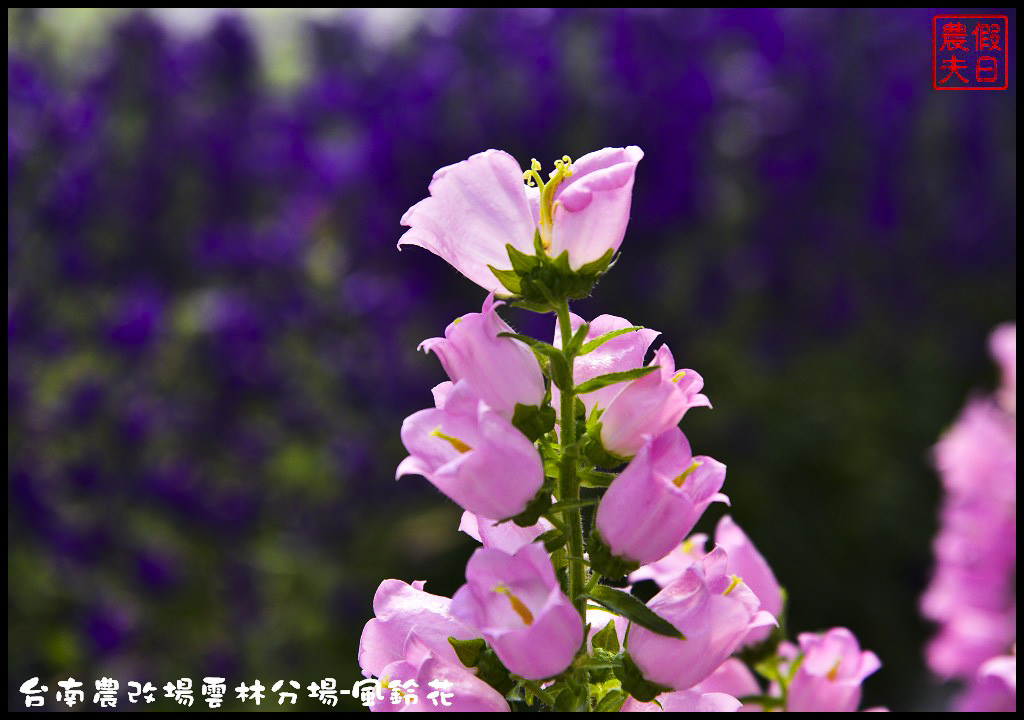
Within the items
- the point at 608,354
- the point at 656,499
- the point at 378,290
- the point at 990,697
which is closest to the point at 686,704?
the point at 656,499

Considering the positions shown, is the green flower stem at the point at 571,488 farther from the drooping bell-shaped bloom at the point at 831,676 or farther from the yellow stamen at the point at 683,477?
the drooping bell-shaped bloom at the point at 831,676

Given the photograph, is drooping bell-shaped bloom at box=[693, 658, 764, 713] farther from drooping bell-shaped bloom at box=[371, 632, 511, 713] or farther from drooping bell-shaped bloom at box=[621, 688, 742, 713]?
drooping bell-shaped bloom at box=[371, 632, 511, 713]

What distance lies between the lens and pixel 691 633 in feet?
2.56

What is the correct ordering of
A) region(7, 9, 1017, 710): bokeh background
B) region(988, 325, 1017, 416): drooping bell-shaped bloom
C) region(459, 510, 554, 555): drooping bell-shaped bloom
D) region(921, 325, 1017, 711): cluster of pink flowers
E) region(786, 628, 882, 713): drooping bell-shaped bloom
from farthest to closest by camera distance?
region(7, 9, 1017, 710): bokeh background
region(988, 325, 1017, 416): drooping bell-shaped bloom
region(921, 325, 1017, 711): cluster of pink flowers
region(786, 628, 882, 713): drooping bell-shaped bloom
region(459, 510, 554, 555): drooping bell-shaped bloom

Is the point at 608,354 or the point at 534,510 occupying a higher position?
the point at 608,354

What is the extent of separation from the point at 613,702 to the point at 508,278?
316mm

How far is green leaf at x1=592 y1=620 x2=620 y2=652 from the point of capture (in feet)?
2.85

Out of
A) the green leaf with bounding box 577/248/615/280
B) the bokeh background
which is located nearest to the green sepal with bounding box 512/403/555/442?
the green leaf with bounding box 577/248/615/280

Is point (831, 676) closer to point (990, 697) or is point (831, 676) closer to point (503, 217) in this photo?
point (503, 217)

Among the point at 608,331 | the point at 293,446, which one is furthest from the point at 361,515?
the point at 608,331

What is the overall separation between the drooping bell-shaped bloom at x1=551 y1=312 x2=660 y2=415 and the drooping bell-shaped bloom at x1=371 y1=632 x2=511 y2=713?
214 mm

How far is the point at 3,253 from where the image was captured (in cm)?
346

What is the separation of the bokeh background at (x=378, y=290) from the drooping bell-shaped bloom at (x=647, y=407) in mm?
2520

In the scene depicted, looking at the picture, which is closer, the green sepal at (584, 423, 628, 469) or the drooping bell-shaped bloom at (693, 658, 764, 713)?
the green sepal at (584, 423, 628, 469)
